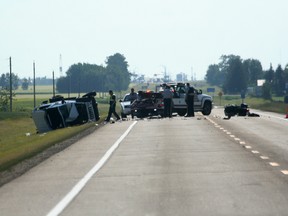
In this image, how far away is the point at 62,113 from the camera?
1689 inches

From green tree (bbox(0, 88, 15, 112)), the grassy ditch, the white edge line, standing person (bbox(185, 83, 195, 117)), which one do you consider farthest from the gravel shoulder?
green tree (bbox(0, 88, 15, 112))

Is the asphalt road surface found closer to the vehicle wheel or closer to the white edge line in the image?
the white edge line

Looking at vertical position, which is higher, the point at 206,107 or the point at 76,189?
the point at 76,189

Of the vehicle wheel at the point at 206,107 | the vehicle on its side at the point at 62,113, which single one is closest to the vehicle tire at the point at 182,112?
the vehicle wheel at the point at 206,107

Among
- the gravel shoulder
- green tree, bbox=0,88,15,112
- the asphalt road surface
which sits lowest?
green tree, bbox=0,88,15,112

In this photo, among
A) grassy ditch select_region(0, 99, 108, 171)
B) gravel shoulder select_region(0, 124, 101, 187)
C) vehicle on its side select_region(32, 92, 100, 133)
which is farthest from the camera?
vehicle on its side select_region(32, 92, 100, 133)

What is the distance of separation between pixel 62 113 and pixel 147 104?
20.5 ft

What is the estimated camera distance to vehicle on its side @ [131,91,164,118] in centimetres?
4744

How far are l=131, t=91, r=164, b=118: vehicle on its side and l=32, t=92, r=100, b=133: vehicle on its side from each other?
3.20 m

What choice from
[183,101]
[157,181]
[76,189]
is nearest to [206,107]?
[183,101]

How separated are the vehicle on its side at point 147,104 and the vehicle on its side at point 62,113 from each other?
3.20 metres

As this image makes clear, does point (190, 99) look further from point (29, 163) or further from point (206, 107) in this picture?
point (29, 163)

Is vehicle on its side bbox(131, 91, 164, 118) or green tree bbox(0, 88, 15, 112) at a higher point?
vehicle on its side bbox(131, 91, 164, 118)

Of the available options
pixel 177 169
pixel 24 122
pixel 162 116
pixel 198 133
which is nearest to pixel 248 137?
pixel 198 133
